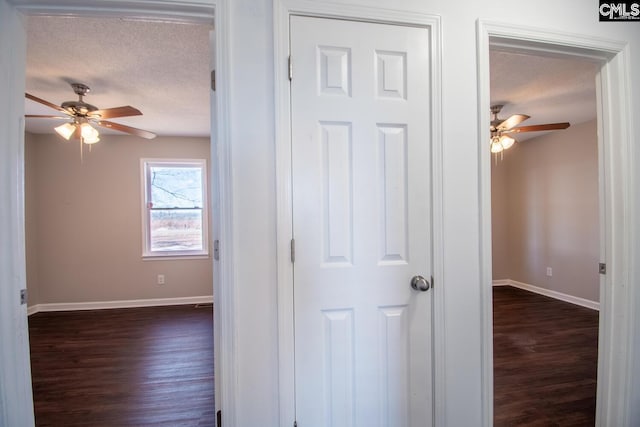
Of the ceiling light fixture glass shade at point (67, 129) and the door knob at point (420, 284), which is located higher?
the ceiling light fixture glass shade at point (67, 129)

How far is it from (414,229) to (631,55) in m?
1.50

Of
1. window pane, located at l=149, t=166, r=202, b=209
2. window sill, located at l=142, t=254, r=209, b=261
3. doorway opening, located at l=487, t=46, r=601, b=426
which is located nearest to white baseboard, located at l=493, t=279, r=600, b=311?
doorway opening, located at l=487, t=46, r=601, b=426

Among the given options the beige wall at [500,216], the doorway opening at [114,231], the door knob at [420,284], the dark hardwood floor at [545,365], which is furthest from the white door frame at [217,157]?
the beige wall at [500,216]

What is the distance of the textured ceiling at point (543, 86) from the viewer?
199cm

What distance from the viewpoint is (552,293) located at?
384cm

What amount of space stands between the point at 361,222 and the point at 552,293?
4513 millimetres

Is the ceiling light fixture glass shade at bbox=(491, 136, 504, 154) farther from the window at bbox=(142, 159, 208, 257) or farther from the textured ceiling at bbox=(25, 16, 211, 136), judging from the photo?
the window at bbox=(142, 159, 208, 257)

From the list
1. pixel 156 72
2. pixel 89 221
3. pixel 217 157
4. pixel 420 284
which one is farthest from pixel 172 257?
pixel 420 284

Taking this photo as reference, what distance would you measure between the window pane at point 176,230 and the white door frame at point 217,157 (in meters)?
2.96

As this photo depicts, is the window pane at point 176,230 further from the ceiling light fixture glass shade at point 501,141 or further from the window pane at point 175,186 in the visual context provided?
the ceiling light fixture glass shade at point 501,141

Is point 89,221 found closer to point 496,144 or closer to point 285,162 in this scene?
point 285,162

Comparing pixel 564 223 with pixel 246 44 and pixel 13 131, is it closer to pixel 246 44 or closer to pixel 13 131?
pixel 246 44

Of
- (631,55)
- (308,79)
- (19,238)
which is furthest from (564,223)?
(19,238)

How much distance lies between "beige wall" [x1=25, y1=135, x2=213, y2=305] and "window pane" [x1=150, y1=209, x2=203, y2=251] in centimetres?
21
